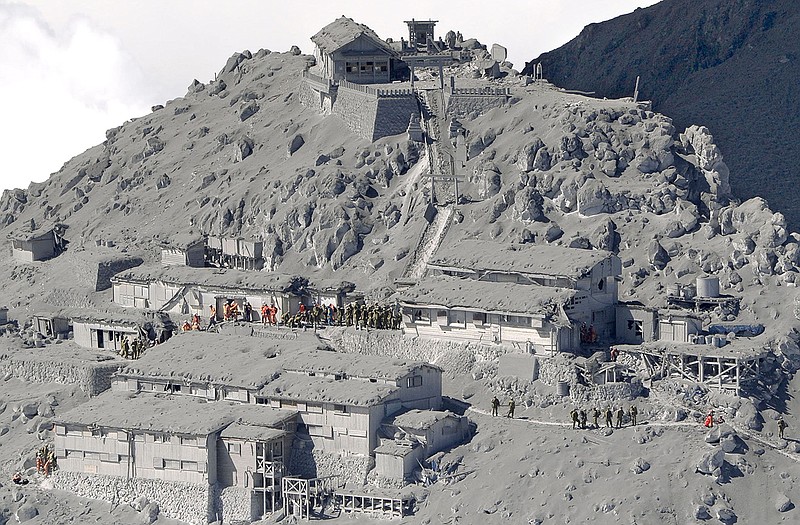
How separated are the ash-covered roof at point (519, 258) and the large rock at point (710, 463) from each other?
17479 millimetres

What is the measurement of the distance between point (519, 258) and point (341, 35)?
36.5 meters

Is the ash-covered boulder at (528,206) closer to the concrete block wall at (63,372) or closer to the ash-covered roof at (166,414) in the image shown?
the ash-covered roof at (166,414)

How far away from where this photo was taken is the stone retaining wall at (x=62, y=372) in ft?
510

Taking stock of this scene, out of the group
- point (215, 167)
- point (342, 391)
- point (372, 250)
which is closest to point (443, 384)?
point (342, 391)

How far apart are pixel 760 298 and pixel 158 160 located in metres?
58.9

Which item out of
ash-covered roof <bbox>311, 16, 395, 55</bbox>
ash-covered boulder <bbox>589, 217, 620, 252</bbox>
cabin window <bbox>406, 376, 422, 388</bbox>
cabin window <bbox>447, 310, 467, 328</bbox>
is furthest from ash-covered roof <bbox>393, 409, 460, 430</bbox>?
ash-covered roof <bbox>311, 16, 395, 55</bbox>

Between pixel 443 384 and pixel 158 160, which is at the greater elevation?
pixel 158 160

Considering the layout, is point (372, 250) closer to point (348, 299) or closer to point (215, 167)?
point (348, 299)

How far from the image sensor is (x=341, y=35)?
601ft

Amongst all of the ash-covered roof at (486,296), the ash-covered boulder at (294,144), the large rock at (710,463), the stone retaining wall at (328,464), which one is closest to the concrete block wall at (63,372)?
the stone retaining wall at (328,464)

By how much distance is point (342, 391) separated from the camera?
141250mm

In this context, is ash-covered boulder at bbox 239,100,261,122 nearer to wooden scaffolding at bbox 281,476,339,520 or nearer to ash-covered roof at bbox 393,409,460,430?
ash-covered roof at bbox 393,409,460,430

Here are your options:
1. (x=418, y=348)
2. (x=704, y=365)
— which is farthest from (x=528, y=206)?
(x=704, y=365)

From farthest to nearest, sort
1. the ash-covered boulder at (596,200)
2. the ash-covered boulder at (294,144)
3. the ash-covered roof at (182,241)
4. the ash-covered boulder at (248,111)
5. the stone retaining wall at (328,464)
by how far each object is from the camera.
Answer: the ash-covered boulder at (248,111) → the ash-covered boulder at (294,144) → the ash-covered roof at (182,241) → the ash-covered boulder at (596,200) → the stone retaining wall at (328,464)
